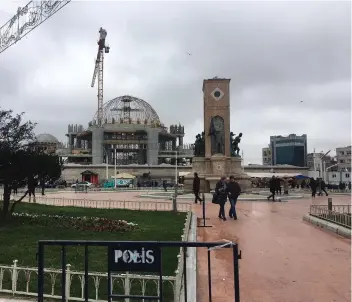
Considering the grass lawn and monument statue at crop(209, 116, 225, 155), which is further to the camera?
monument statue at crop(209, 116, 225, 155)

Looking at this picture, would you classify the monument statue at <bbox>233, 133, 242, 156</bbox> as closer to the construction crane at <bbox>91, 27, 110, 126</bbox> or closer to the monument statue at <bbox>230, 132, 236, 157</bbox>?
the monument statue at <bbox>230, 132, 236, 157</bbox>

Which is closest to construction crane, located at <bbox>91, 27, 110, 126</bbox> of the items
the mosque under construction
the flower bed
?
the mosque under construction

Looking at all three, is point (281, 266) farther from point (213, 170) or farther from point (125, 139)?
point (125, 139)

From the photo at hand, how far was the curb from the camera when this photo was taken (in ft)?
34.9

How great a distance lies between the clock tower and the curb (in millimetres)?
20379

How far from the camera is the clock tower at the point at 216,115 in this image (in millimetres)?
34719

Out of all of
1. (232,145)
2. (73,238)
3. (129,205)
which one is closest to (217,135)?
(232,145)

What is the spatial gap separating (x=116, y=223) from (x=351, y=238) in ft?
20.6

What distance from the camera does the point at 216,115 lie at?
114 ft

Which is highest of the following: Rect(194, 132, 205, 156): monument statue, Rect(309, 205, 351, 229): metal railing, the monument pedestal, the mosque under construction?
the mosque under construction

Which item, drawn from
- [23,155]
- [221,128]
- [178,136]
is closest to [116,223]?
[23,155]

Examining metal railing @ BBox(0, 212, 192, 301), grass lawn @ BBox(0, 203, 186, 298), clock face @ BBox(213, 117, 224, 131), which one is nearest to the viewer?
metal railing @ BBox(0, 212, 192, 301)

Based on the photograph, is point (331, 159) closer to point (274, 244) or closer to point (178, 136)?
point (178, 136)

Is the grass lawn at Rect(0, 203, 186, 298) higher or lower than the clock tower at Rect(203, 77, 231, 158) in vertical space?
lower
